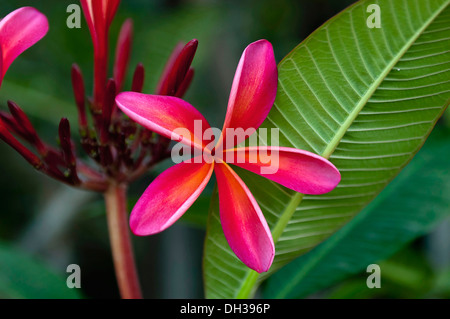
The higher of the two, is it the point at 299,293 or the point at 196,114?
the point at 196,114

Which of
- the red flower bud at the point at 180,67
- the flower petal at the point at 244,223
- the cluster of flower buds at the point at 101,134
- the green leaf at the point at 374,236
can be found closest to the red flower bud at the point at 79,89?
the cluster of flower buds at the point at 101,134

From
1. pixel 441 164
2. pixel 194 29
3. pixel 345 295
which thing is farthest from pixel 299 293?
pixel 194 29

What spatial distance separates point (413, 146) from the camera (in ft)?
1.46

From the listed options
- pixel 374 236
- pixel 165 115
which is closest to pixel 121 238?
pixel 165 115

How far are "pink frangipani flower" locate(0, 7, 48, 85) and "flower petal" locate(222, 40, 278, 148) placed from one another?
0.69ft

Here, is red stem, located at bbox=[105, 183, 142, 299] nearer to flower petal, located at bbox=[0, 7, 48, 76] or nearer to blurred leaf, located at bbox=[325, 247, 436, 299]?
flower petal, located at bbox=[0, 7, 48, 76]

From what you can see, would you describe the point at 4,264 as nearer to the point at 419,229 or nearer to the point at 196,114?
the point at 196,114

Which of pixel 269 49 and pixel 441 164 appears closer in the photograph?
pixel 269 49

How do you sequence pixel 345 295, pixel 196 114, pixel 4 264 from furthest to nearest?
pixel 4 264 < pixel 345 295 < pixel 196 114

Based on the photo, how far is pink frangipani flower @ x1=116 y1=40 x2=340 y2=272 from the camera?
0.35 m

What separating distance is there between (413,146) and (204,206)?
311 mm

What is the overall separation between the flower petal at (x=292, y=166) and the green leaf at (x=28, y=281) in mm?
406
